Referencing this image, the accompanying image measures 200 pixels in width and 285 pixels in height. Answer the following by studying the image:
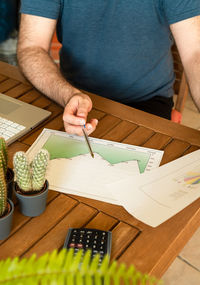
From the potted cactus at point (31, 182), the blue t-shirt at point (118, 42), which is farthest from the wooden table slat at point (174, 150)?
the blue t-shirt at point (118, 42)

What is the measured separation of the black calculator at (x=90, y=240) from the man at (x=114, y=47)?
0.52m

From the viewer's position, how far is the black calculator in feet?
2.31

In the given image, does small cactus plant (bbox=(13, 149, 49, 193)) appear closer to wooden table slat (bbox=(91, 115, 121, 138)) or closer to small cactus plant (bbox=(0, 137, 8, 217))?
small cactus plant (bbox=(0, 137, 8, 217))

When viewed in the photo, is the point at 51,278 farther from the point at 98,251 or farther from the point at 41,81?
the point at 41,81

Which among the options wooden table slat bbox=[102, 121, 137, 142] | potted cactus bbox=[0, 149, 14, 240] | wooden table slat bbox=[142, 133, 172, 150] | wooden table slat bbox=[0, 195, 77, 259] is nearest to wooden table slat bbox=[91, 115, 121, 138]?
wooden table slat bbox=[102, 121, 137, 142]

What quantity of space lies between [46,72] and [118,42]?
1.01 ft

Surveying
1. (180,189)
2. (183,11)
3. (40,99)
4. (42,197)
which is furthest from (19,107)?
(183,11)

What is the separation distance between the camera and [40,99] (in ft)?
3.86

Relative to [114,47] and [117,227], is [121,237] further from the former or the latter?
[114,47]

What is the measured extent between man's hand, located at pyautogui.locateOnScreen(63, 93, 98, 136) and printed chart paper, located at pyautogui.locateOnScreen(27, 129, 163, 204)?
1.3 inches

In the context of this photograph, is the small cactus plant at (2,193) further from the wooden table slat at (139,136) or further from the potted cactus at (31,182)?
the wooden table slat at (139,136)

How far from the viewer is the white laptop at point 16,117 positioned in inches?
39.9

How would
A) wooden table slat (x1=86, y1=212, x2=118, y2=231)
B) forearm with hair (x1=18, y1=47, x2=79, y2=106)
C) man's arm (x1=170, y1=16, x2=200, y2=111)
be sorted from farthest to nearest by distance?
man's arm (x1=170, y1=16, x2=200, y2=111) < forearm with hair (x1=18, y1=47, x2=79, y2=106) < wooden table slat (x1=86, y1=212, x2=118, y2=231)

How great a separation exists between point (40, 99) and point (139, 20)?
495 millimetres
